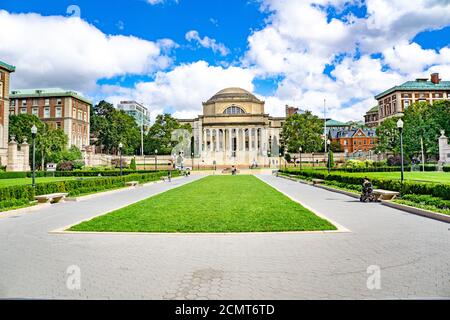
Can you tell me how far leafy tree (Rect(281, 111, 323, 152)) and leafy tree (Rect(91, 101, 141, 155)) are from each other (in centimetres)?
3633

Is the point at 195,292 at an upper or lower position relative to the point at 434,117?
lower

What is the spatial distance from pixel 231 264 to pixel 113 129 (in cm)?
8336

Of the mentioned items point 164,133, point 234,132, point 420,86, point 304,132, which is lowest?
point 304,132

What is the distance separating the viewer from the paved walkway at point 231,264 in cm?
518

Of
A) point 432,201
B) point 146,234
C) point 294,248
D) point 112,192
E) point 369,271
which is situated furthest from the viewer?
point 112,192

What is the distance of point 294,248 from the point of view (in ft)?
25.2

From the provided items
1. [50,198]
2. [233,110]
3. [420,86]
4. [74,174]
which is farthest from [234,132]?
[50,198]

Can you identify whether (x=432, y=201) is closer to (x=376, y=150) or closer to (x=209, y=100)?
(x=376, y=150)

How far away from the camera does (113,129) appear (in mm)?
85438

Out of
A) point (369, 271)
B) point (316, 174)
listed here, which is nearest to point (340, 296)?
point (369, 271)

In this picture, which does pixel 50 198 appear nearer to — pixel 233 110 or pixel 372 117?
pixel 233 110

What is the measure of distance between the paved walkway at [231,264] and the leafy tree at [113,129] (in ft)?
252

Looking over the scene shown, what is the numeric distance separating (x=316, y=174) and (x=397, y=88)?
7449cm
